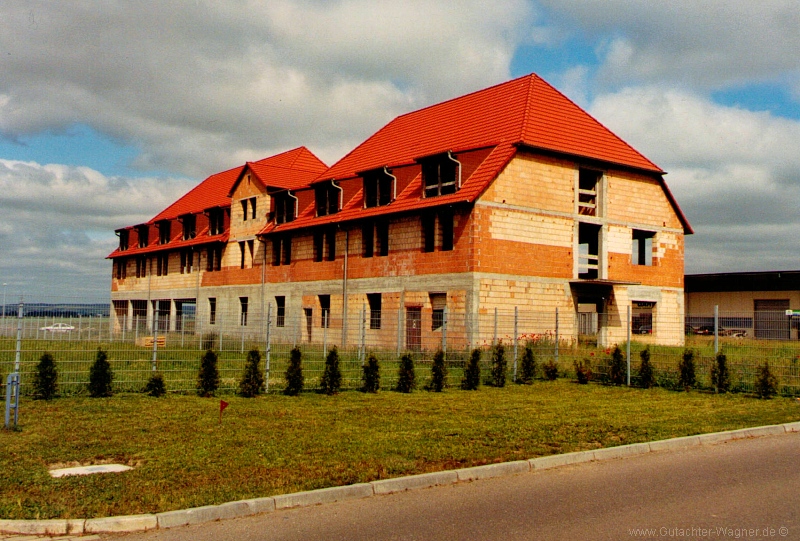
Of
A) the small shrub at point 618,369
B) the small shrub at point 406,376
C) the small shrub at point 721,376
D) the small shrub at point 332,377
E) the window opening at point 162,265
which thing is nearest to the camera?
the small shrub at point 332,377

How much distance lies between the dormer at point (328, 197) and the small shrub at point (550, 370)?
17.4m

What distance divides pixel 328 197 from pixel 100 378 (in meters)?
23.4

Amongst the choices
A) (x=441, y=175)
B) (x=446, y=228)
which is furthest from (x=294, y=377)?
(x=441, y=175)

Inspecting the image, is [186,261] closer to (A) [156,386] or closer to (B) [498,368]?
(B) [498,368]

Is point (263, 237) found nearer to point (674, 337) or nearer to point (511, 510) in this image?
point (674, 337)

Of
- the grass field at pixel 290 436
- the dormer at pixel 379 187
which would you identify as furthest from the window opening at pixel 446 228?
the grass field at pixel 290 436

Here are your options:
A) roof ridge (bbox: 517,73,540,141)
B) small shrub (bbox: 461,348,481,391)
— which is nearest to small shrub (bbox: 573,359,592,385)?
small shrub (bbox: 461,348,481,391)

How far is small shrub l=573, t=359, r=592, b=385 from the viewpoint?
21.9m

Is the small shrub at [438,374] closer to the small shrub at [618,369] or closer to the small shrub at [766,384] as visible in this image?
the small shrub at [618,369]

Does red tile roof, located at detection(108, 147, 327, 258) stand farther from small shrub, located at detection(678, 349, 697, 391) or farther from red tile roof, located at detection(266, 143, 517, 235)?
small shrub, located at detection(678, 349, 697, 391)

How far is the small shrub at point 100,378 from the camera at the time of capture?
1641 cm

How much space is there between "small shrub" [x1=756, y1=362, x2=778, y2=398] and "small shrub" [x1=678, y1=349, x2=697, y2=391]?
6.50 feet

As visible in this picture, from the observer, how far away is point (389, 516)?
7.39 metres

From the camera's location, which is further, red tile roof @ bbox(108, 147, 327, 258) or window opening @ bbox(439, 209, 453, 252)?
red tile roof @ bbox(108, 147, 327, 258)
